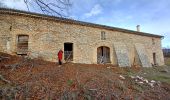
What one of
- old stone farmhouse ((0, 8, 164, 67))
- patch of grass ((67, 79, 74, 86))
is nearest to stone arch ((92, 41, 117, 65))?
old stone farmhouse ((0, 8, 164, 67))

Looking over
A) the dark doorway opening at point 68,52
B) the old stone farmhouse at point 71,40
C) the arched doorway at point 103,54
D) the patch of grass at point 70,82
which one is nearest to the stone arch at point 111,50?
the old stone farmhouse at point 71,40

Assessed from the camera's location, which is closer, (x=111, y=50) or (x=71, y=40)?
(x=71, y=40)

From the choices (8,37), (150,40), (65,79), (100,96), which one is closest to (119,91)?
(100,96)

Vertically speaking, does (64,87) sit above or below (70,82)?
below

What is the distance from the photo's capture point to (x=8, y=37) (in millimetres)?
16344

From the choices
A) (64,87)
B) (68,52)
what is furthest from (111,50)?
(64,87)

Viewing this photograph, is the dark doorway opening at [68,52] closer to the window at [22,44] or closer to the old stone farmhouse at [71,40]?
the old stone farmhouse at [71,40]

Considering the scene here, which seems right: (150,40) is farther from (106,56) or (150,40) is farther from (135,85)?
(135,85)

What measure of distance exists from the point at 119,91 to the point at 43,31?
9.69 m

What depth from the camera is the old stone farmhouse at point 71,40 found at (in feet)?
54.3

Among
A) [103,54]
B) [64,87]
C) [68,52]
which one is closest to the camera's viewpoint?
[64,87]

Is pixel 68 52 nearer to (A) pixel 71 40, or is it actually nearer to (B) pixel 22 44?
(A) pixel 71 40

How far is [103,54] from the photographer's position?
847 inches

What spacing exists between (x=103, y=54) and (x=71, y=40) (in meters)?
4.35
